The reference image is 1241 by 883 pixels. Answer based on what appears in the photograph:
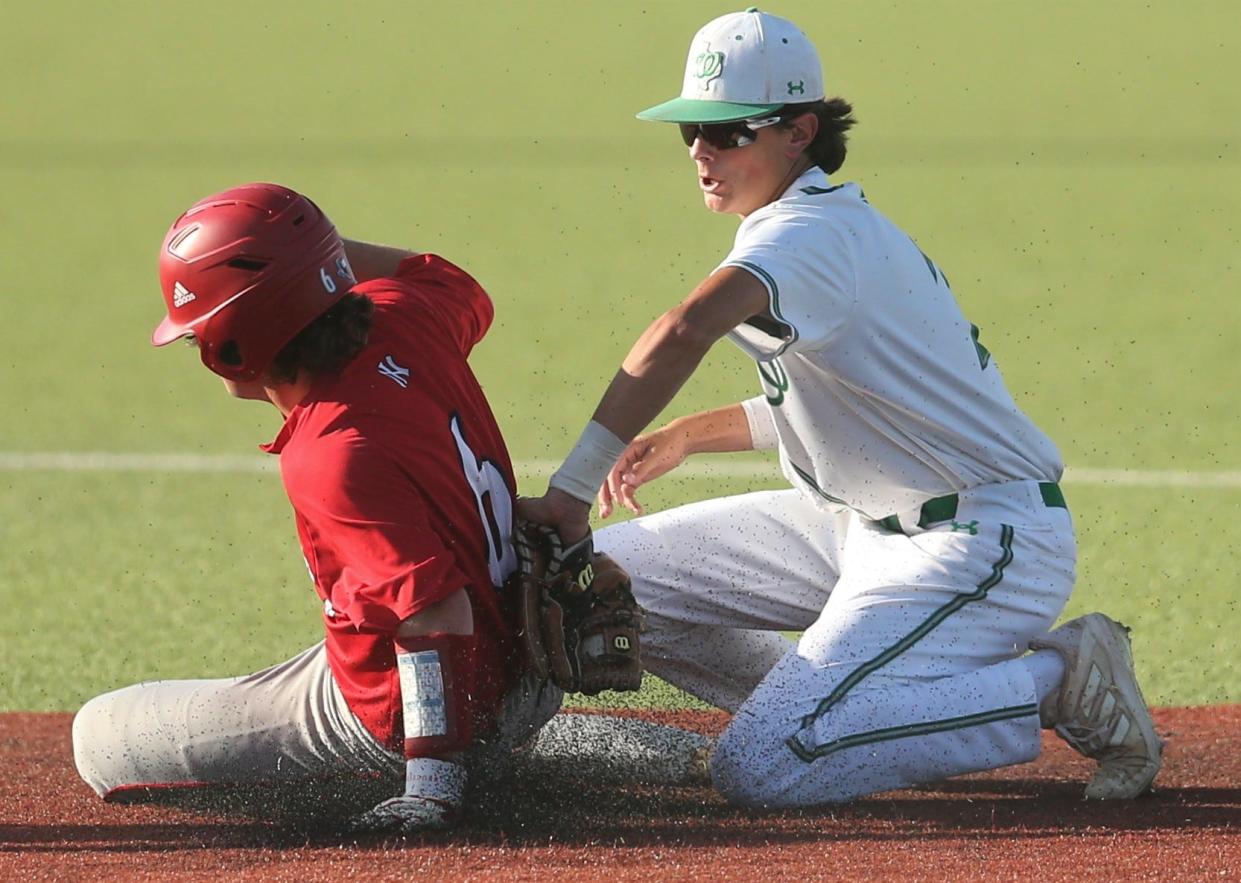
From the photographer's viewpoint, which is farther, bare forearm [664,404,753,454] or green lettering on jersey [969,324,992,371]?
bare forearm [664,404,753,454]

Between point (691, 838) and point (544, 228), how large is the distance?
31.5 feet

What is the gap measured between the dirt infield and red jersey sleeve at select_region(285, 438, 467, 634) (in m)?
0.58

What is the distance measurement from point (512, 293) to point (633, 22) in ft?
32.1

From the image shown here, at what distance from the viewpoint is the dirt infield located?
13.6ft

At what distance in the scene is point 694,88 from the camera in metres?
5.07

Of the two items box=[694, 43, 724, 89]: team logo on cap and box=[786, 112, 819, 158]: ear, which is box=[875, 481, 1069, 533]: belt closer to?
box=[786, 112, 819, 158]: ear

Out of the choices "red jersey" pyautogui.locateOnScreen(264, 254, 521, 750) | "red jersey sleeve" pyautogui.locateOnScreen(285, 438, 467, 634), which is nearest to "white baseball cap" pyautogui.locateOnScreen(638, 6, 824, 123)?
"red jersey" pyautogui.locateOnScreen(264, 254, 521, 750)

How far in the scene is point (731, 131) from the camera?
5012mm

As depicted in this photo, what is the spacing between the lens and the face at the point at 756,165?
5.04 meters

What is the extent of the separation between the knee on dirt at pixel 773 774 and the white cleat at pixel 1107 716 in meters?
0.57

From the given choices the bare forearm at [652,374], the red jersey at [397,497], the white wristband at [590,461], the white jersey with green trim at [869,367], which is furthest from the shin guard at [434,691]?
the white jersey with green trim at [869,367]

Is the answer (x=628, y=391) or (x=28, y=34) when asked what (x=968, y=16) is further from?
(x=628, y=391)

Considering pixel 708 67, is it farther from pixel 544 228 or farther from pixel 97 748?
pixel 544 228

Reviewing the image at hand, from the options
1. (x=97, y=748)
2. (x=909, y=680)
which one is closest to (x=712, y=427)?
(x=909, y=680)
